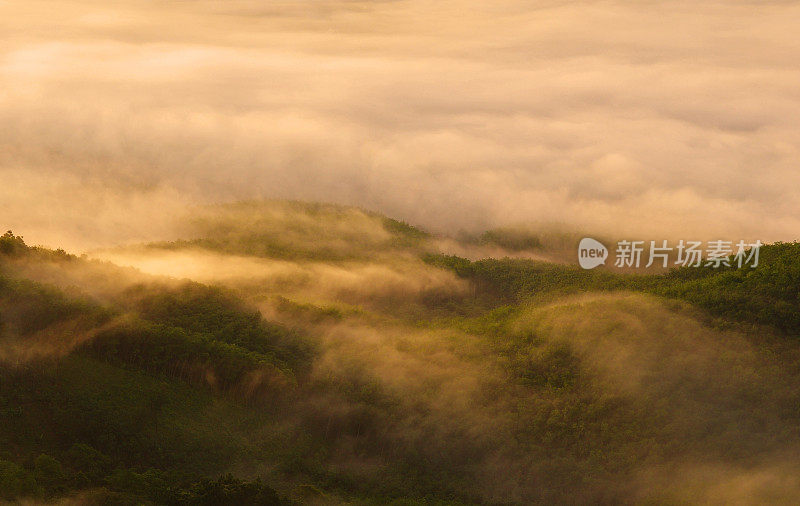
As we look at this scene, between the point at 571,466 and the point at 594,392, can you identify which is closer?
the point at 571,466

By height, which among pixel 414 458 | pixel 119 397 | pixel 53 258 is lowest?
pixel 414 458

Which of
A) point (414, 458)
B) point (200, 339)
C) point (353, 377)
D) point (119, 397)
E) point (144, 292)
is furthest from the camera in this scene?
point (144, 292)

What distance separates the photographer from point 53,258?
375 ft

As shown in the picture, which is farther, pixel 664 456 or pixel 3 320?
pixel 3 320

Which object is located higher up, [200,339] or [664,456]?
[200,339]

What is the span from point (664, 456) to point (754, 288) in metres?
35.4

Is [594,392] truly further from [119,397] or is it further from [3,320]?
[3,320]

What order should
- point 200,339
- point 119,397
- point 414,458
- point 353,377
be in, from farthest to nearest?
point 353,377 → point 200,339 → point 414,458 → point 119,397

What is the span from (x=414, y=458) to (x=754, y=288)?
55491 millimetres

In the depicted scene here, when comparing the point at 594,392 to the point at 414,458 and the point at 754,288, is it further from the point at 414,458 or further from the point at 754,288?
the point at 754,288

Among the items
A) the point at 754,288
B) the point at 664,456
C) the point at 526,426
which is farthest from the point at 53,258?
the point at 754,288

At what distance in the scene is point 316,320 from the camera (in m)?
122

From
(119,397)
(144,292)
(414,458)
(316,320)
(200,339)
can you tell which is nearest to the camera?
(119,397)

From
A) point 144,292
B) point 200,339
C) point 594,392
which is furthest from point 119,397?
point 594,392
